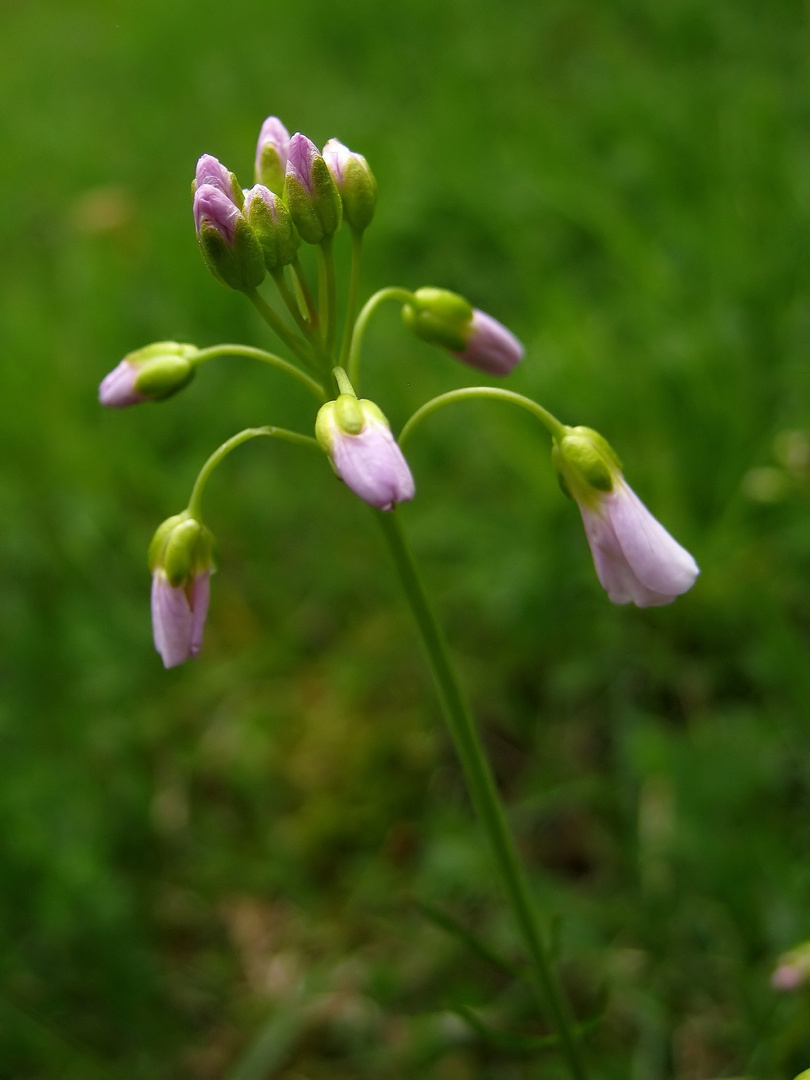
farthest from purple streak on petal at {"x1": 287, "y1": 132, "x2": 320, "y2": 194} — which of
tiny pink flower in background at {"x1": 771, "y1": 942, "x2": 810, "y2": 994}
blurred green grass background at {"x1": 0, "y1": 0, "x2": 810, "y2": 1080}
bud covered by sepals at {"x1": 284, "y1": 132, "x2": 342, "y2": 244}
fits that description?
tiny pink flower in background at {"x1": 771, "y1": 942, "x2": 810, "y2": 994}

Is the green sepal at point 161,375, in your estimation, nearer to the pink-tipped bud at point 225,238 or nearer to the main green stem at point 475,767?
the pink-tipped bud at point 225,238

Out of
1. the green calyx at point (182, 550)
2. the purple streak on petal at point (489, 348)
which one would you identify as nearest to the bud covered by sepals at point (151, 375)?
the green calyx at point (182, 550)

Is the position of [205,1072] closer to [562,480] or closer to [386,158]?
[562,480]

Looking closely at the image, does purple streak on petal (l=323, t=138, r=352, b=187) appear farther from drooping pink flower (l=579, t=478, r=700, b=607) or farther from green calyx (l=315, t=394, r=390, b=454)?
drooping pink flower (l=579, t=478, r=700, b=607)

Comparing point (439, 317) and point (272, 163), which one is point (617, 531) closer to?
point (439, 317)

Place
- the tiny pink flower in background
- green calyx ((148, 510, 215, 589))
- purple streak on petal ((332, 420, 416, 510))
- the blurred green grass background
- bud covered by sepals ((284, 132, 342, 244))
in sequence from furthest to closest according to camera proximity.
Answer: the blurred green grass background, the tiny pink flower in background, green calyx ((148, 510, 215, 589)), bud covered by sepals ((284, 132, 342, 244)), purple streak on petal ((332, 420, 416, 510))

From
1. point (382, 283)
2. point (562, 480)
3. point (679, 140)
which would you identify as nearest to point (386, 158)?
point (382, 283)
